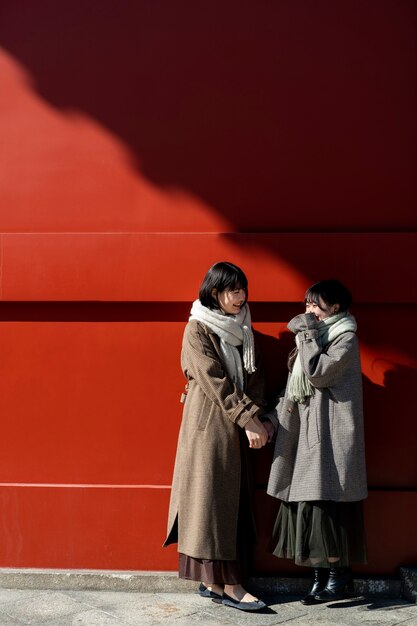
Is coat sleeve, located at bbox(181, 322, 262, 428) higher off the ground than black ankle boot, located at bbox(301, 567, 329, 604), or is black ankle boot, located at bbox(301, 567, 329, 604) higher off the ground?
coat sleeve, located at bbox(181, 322, 262, 428)

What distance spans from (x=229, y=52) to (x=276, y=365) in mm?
1708

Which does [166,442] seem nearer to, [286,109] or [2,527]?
[2,527]

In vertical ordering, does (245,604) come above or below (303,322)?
below

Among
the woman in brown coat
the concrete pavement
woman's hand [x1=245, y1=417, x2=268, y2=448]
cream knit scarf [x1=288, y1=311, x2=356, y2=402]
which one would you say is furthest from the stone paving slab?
cream knit scarf [x1=288, y1=311, x2=356, y2=402]

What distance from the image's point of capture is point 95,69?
475 cm

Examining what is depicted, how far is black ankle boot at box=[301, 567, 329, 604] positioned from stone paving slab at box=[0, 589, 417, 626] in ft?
0.12

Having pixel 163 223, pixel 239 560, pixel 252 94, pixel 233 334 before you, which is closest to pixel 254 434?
pixel 233 334

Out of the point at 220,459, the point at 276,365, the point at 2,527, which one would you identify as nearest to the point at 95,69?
the point at 276,365

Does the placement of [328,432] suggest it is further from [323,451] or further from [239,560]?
[239,560]

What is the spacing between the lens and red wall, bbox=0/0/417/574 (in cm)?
460

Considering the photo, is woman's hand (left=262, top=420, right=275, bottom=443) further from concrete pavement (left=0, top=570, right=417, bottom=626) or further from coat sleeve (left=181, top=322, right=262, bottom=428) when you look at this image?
concrete pavement (left=0, top=570, right=417, bottom=626)

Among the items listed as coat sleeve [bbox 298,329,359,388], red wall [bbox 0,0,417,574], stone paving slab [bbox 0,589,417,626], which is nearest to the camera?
stone paving slab [bbox 0,589,417,626]

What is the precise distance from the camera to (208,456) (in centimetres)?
434

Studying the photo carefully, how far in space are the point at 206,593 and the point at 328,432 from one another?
105 cm
